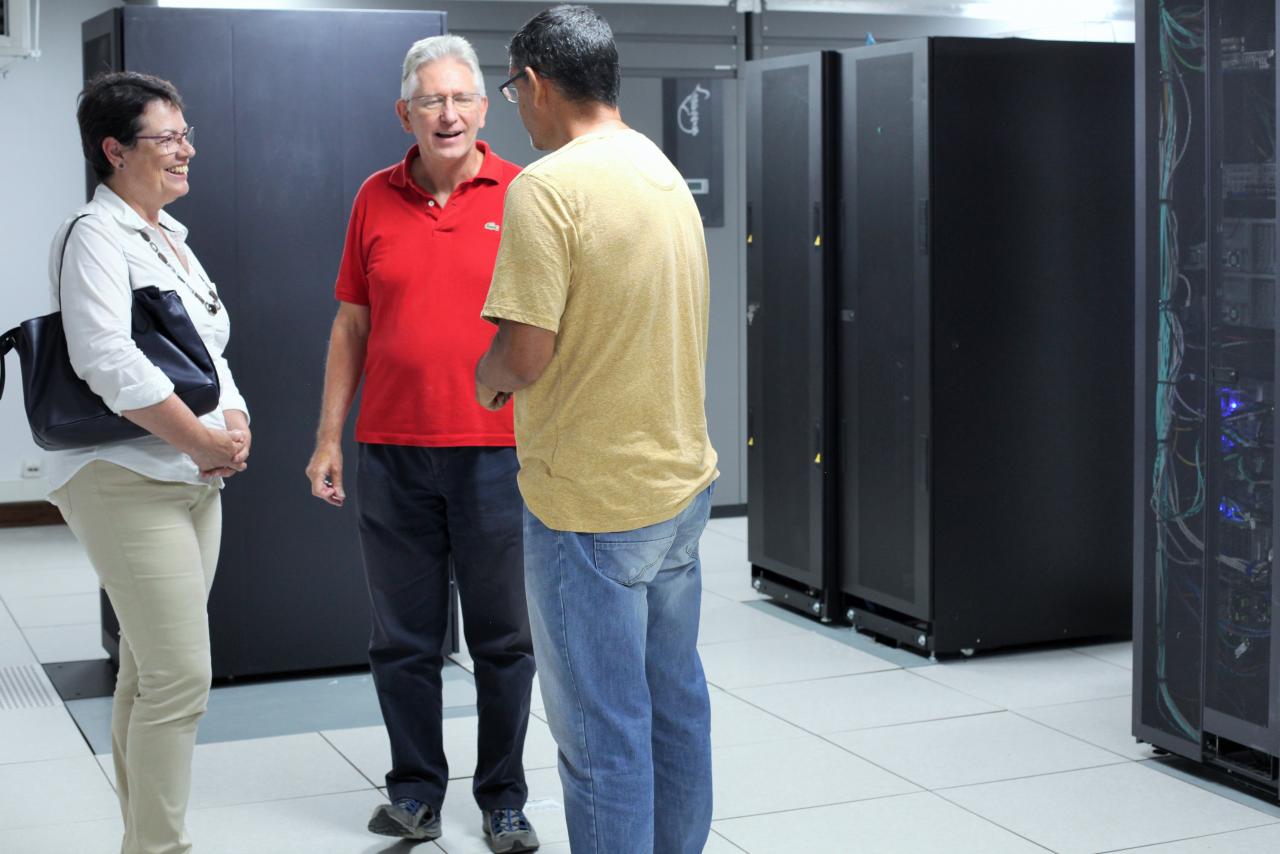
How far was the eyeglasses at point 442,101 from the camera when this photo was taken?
321 centimetres

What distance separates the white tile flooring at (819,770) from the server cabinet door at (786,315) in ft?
1.93

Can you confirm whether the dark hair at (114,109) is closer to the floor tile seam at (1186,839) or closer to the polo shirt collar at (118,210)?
the polo shirt collar at (118,210)

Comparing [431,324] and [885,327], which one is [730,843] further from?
[885,327]

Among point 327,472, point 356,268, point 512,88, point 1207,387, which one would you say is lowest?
point 327,472

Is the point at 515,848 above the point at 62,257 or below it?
below

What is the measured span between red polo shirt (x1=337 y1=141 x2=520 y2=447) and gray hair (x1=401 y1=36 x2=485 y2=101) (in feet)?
0.77

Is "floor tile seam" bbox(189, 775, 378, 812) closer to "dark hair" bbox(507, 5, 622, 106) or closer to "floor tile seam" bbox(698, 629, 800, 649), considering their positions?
"floor tile seam" bbox(698, 629, 800, 649)

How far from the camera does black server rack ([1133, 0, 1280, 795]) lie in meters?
3.60

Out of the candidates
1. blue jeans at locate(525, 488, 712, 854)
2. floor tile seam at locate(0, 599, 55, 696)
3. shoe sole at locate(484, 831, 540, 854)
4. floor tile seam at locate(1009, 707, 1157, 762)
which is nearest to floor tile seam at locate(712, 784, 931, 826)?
shoe sole at locate(484, 831, 540, 854)

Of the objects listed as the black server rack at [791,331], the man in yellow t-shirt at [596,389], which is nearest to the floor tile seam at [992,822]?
the man in yellow t-shirt at [596,389]

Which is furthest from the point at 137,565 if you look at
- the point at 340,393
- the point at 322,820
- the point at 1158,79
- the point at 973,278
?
the point at 973,278

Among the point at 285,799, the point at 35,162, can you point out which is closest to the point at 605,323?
the point at 285,799

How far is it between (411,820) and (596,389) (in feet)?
4.77

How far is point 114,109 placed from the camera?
9.46 feet
